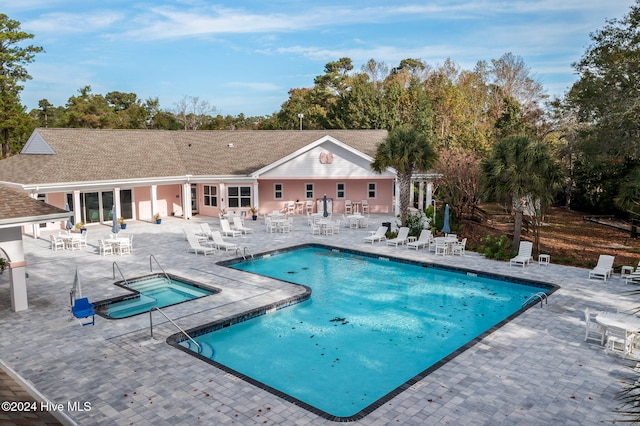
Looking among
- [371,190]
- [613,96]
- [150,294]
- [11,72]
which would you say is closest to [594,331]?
[150,294]

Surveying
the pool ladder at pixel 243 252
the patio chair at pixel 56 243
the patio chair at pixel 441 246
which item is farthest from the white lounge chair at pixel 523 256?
the patio chair at pixel 56 243

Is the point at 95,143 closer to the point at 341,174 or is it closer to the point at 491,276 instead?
the point at 341,174

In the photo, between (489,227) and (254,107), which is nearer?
(489,227)

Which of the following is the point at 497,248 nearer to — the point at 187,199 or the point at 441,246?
the point at 441,246

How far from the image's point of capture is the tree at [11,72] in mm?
43812

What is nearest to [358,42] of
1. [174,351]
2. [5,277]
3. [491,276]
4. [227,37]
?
[227,37]

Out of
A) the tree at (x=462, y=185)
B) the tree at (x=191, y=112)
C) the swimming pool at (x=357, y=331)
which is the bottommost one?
the swimming pool at (x=357, y=331)

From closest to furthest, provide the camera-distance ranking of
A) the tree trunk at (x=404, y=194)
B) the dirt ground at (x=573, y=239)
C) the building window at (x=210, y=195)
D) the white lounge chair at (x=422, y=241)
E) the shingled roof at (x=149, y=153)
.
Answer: the dirt ground at (x=573, y=239) < the white lounge chair at (x=422, y=241) < the tree trunk at (x=404, y=194) < the shingled roof at (x=149, y=153) < the building window at (x=210, y=195)

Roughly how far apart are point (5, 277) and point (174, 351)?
9743 millimetres

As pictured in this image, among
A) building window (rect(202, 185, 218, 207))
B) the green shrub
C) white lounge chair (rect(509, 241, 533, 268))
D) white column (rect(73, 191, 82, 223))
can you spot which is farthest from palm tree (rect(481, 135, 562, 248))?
white column (rect(73, 191, 82, 223))

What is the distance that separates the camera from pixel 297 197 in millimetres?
32562

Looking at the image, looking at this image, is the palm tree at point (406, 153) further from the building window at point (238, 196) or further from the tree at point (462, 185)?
the building window at point (238, 196)

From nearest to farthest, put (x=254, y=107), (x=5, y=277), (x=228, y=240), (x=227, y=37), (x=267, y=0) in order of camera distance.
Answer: (x=5, y=277), (x=228, y=240), (x=267, y=0), (x=227, y=37), (x=254, y=107)

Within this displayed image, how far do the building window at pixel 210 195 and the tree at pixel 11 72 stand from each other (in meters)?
25.1
